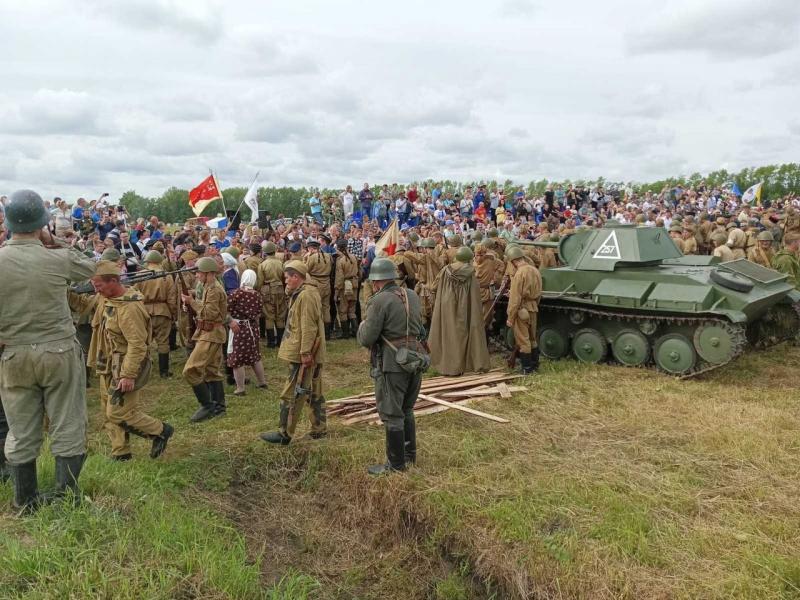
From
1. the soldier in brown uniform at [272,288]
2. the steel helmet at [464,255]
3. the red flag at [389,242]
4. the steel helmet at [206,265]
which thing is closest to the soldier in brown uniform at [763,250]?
the steel helmet at [464,255]

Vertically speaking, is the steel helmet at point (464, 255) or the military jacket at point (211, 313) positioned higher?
the steel helmet at point (464, 255)

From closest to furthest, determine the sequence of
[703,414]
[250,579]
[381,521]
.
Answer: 1. [250,579]
2. [381,521]
3. [703,414]

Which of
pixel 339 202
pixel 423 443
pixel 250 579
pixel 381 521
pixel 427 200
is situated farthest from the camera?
pixel 427 200

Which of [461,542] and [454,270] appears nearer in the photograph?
[461,542]

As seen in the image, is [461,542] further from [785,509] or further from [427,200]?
[427,200]

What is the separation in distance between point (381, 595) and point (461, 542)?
32.5 inches

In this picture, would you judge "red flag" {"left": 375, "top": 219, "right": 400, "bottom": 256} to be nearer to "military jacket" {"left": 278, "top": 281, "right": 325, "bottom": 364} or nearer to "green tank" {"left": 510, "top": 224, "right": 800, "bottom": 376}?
"green tank" {"left": 510, "top": 224, "right": 800, "bottom": 376}

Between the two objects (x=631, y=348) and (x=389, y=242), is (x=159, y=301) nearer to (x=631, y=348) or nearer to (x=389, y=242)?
(x=389, y=242)

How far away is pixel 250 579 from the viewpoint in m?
4.63

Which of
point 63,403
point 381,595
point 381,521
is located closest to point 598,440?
point 381,521

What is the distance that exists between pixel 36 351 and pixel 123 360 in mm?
1847

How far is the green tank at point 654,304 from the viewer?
31.4 feet

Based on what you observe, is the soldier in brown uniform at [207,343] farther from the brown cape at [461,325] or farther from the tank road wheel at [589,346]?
the tank road wheel at [589,346]

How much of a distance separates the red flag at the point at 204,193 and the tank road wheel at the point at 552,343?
920 cm
